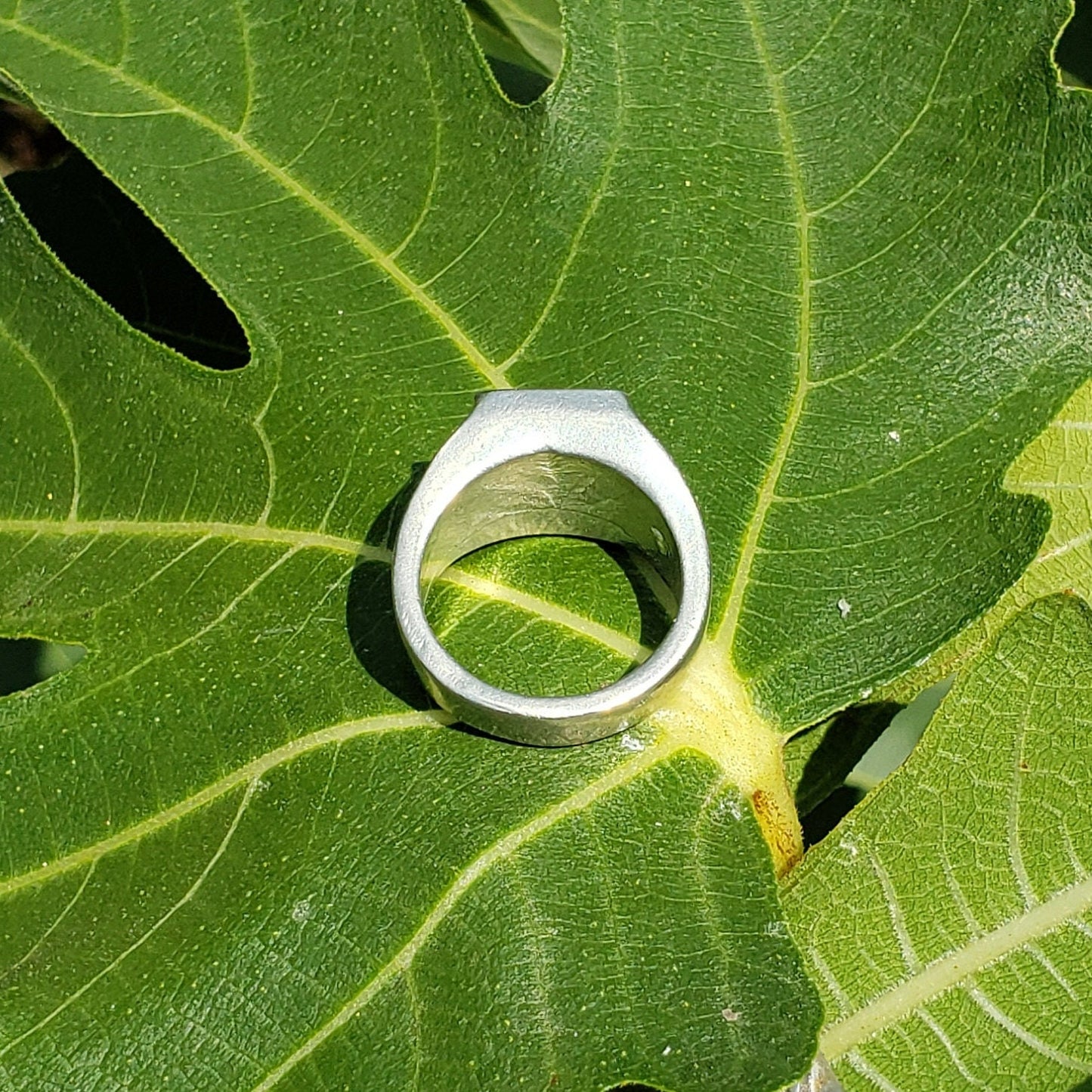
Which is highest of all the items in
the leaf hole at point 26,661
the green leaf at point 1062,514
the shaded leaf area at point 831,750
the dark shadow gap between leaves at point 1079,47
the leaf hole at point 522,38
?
the leaf hole at point 522,38

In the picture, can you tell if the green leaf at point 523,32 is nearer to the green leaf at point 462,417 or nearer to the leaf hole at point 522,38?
the leaf hole at point 522,38

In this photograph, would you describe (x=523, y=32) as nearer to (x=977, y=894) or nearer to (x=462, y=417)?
(x=462, y=417)

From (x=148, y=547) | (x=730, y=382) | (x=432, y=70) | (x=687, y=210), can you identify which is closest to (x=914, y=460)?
(x=730, y=382)

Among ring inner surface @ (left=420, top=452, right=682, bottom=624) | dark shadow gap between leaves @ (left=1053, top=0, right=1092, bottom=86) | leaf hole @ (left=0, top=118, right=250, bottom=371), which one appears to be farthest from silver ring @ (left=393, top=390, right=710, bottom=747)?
dark shadow gap between leaves @ (left=1053, top=0, right=1092, bottom=86)

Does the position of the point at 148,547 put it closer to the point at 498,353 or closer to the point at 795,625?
the point at 498,353

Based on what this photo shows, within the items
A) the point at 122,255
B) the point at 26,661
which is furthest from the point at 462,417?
the point at 26,661

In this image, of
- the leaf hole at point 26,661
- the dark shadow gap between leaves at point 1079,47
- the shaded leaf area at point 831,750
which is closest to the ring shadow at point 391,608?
the shaded leaf area at point 831,750

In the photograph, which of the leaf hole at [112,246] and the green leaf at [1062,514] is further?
the leaf hole at [112,246]
